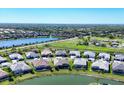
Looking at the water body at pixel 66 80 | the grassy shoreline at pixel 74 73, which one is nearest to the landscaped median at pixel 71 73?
the grassy shoreline at pixel 74 73

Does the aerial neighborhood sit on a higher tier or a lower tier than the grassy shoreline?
higher

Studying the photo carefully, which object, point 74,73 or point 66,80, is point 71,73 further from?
point 66,80

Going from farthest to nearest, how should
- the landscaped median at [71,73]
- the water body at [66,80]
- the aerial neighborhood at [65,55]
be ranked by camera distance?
the aerial neighborhood at [65,55]
the landscaped median at [71,73]
the water body at [66,80]

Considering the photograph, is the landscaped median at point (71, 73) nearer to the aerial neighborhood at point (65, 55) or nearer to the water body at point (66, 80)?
the aerial neighborhood at point (65, 55)

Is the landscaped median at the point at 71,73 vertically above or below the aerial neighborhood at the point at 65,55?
below

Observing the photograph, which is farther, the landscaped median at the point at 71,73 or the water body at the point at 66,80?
the landscaped median at the point at 71,73

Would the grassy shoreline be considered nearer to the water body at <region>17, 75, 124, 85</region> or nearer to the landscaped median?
the landscaped median

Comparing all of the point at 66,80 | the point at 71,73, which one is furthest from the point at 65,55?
the point at 66,80

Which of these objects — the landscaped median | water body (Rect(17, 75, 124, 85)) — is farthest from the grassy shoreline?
water body (Rect(17, 75, 124, 85))
